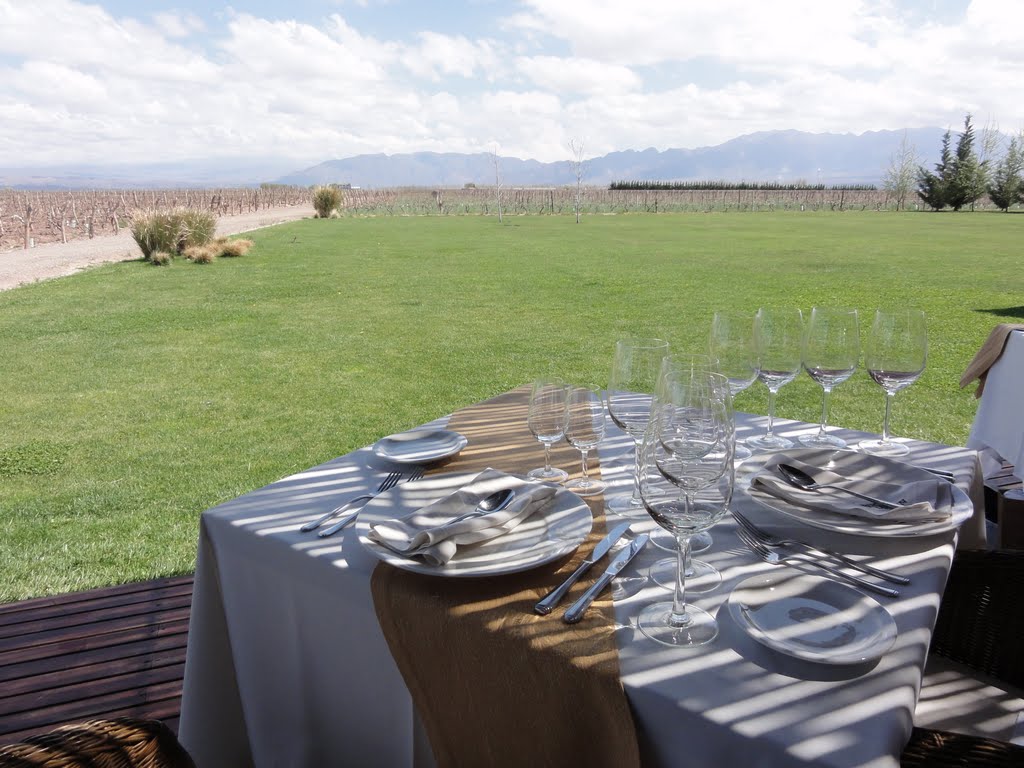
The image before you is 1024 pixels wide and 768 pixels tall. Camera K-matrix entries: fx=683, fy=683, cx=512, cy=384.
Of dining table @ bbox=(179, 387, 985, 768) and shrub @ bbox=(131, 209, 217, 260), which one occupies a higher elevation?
shrub @ bbox=(131, 209, 217, 260)

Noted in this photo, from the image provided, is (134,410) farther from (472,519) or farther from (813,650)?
(813,650)

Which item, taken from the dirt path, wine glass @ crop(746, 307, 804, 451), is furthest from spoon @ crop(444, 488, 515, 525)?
the dirt path

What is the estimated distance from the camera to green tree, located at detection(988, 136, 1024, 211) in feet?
145

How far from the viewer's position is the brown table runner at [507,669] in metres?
1.02

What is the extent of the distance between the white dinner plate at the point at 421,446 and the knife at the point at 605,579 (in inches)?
24.8

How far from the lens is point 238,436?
5547mm

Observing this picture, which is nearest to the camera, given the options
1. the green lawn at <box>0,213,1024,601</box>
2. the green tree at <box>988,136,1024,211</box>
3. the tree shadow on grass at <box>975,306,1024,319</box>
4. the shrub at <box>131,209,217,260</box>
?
the green lawn at <box>0,213,1024,601</box>

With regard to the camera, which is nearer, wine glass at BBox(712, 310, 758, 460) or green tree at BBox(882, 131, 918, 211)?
wine glass at BBox(712, 310, 758, 460)

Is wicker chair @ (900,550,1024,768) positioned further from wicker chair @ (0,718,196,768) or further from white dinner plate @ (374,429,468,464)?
wicker chair @ (0,718,196,768)

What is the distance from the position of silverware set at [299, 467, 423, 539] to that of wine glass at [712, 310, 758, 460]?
833mm

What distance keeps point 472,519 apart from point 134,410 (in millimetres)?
5923

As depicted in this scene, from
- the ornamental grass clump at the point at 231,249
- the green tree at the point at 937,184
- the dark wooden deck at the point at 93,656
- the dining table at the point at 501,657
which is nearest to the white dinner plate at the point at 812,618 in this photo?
the dining table at the point at 501,657

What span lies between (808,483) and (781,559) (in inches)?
12.2

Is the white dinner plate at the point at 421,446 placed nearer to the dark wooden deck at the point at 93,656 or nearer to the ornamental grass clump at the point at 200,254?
the dark wooden deck at the point at 93,656
